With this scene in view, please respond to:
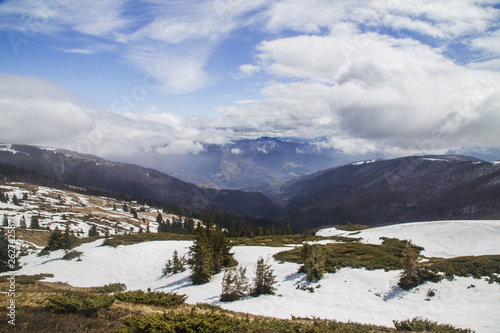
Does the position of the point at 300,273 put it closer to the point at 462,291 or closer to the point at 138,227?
the point at 462,291

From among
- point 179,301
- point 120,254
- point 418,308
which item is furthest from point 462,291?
point 120,254

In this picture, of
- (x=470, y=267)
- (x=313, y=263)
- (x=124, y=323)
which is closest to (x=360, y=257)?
(x=313, y=263)

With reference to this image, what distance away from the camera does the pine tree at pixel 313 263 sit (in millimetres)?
27812

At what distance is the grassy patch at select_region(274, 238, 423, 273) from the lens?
29172 millimetres

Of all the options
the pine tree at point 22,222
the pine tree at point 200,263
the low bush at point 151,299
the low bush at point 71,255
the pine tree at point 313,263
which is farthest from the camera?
the pine tree at point 22,222

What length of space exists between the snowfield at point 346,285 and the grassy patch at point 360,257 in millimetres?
1330

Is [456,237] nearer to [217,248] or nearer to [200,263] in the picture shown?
[217,248]

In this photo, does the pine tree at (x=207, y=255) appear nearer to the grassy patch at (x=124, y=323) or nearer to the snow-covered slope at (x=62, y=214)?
the grassy patch at (x=124, y=323)

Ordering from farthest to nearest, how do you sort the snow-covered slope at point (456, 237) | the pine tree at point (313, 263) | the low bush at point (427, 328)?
1. the snow-covered slope at point (456, 237)
2. the pine tree at point (313, 263)
3. the low bush at point (427, 328)

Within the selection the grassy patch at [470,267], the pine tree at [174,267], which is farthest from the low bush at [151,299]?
the grassy patch at [470,267]

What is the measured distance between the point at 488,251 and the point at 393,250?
35.3 feet

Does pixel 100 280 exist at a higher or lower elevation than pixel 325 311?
lower

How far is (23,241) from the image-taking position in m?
74.1

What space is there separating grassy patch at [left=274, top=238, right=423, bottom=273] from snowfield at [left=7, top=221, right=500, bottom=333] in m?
1.33
